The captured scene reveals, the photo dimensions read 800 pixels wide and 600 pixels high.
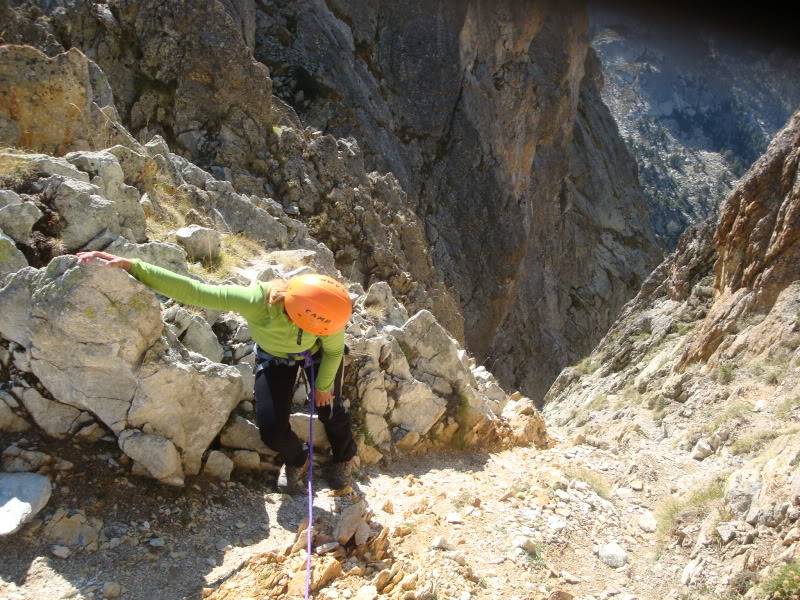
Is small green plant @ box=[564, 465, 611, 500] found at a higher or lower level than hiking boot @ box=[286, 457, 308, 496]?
higher

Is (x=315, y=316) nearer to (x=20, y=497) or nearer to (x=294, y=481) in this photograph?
(x=294, y=481)

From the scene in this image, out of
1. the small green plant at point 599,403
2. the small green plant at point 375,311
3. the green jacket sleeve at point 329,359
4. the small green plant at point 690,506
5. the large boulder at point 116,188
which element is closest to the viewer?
the green jacket sleeve at point 329,359

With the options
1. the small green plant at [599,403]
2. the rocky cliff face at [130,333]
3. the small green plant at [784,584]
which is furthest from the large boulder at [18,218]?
the small green plant at [599,403]

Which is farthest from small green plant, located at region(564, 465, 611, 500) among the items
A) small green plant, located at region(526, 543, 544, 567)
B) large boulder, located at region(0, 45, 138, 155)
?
large boulder, located at region(0, 45, 138, 155)

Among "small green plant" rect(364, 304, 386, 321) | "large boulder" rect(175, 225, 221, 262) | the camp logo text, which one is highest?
the camp logo text

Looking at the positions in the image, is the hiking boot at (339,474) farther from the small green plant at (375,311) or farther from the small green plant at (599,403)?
the small green plant at (599,403)

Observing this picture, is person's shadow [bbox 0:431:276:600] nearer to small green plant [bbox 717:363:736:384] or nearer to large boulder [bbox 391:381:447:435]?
large boulder [bbox 391:381:447:435]

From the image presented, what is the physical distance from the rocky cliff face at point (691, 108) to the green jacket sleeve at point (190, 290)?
369ft

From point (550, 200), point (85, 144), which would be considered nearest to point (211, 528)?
point (85, 144)

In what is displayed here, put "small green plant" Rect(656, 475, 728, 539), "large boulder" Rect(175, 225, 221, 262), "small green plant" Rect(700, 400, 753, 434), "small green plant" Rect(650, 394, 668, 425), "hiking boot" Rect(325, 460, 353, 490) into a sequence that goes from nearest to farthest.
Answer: "small green plant" Rect(656, 475, 728, 539) → "hiking boot" Rect(325, 460, 353, 490) → "large boulder" Rect(175, 225, 221, 262) → "small green plant" Rect(700, 400, 753, 434) → "small green plant" Rect(650, 394, 668, 425)

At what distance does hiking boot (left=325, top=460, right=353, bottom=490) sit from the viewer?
575 cm

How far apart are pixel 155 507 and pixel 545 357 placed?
Result: 4070cm

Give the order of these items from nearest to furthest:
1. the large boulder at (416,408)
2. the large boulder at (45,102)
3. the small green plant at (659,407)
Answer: the large boulder at (416,408), the large boulder at (45,102), the small green plant at (659,407)

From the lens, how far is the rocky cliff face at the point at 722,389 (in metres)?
4.96
